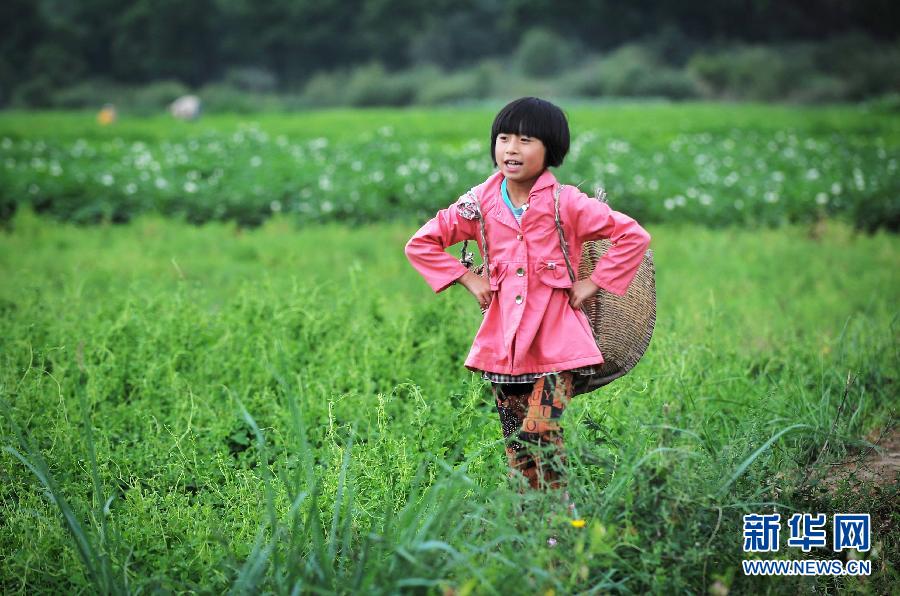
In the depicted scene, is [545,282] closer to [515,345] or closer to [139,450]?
[515,345]

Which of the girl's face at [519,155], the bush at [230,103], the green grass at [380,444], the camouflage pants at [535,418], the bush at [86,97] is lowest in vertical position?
the green grass at [380,444]

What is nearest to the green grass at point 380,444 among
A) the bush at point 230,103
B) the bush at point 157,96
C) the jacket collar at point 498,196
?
the jacket collar at point 498,196

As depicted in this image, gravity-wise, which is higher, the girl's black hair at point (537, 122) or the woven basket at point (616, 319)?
the girl's black hair at point (537, 122)

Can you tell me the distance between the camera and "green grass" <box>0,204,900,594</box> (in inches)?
106

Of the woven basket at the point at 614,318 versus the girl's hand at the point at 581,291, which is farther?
the woven basket at the point at 614,318

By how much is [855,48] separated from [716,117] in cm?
1995

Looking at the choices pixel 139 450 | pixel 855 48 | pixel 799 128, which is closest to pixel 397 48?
pixel 855 48

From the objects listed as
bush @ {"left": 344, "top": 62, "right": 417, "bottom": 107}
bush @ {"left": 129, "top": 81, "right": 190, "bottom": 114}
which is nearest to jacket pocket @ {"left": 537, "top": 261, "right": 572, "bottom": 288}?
bush @ {"left": 129, "top": 81, "right": 190, "bottom": 114}

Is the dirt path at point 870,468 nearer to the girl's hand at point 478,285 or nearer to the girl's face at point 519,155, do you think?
the girl's hand at point 478,285

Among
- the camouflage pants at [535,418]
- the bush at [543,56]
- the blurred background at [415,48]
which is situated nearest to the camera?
the camouflage pants at [535,418]

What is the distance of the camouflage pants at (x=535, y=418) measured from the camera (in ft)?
10.0

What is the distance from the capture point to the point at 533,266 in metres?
3.18

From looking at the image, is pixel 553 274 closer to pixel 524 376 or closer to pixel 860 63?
pixel 524 376

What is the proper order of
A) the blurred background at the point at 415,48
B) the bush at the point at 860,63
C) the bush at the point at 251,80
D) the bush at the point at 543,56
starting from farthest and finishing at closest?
the bush at the point at 251,80
the bush at the point at 543,56
the blurred background at the point at 415,48
the bush at the point at 860,63
